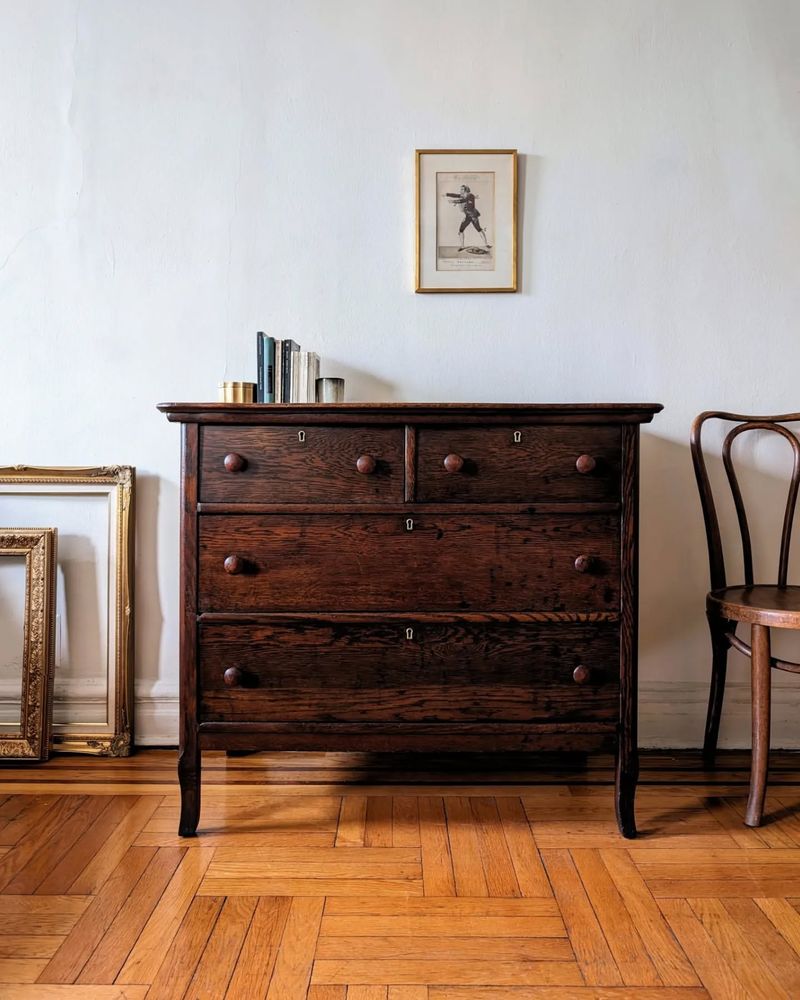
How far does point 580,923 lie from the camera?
1630 mm

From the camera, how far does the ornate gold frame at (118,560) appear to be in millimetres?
2570

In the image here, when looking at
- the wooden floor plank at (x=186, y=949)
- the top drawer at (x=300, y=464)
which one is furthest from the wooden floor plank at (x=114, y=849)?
the top drawer at (x=300, y=464)

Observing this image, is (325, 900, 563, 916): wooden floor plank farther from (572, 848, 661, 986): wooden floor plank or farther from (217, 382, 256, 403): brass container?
(217, 382, 256, 403): brass container

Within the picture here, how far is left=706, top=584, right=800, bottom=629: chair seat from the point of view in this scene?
1991 mm

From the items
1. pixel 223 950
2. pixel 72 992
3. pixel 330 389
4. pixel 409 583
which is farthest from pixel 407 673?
pixel 72 992

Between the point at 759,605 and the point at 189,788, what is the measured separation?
5.03ft

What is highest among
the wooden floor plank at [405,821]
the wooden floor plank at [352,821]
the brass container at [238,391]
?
the brass container at [238,391]

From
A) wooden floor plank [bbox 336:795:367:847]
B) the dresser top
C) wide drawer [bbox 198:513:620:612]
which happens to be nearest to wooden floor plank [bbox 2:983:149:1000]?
wooden floor plank [bbox 336:795:367:847]

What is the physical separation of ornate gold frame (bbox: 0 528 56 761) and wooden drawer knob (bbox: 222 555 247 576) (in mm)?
871

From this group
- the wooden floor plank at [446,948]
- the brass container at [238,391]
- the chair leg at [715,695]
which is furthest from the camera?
the chair leg at [715,695]

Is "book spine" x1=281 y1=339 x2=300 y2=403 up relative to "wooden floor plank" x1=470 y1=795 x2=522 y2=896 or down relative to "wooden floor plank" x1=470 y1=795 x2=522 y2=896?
up

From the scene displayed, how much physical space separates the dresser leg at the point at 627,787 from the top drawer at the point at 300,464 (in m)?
0.86

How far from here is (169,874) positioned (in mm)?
1821

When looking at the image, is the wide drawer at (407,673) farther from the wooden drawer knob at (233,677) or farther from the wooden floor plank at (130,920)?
the wooden floor plank at (130,920)
